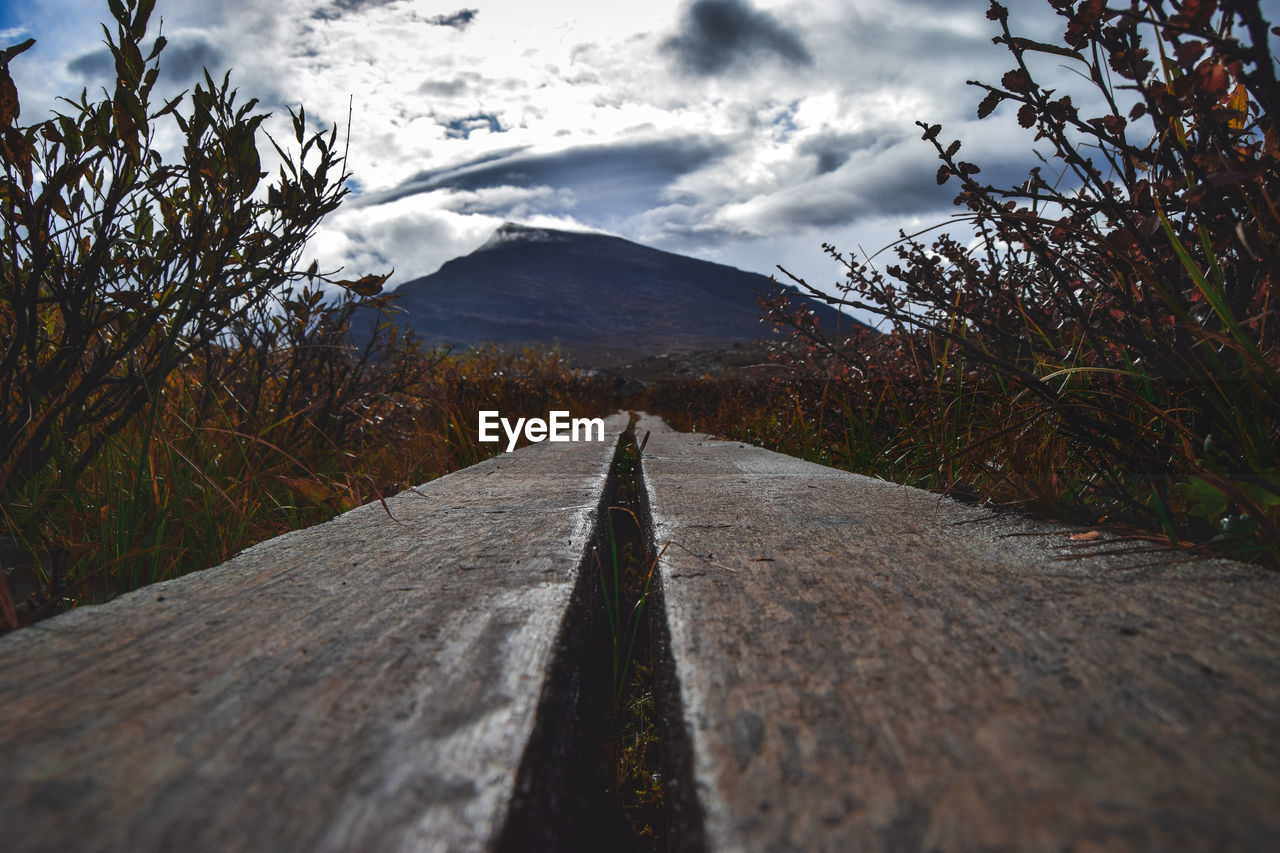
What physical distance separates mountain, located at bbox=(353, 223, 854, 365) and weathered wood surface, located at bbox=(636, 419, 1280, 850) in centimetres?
11325

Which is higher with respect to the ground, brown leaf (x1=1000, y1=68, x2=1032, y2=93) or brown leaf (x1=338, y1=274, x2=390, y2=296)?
brown leaf (x1=1000, y1=68, x2=1032, y2=93)

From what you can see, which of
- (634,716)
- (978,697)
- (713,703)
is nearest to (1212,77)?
(978,697)

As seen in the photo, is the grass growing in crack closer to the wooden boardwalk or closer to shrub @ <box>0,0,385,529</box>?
the wooden boardwalk

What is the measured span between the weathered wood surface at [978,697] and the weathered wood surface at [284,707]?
0.19 m

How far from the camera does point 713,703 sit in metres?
0.63

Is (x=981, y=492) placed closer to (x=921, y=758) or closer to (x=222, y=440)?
(x=921, y=758)

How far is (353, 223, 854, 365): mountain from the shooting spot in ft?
435

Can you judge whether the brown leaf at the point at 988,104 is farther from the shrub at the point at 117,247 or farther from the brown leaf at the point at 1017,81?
the shrub at the point at 117,247

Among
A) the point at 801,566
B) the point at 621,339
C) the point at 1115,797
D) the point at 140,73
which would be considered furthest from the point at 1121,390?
the point at 621,339

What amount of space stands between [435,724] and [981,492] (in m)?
1.39

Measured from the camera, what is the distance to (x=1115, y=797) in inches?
18.5

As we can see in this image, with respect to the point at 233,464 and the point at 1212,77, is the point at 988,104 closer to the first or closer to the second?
the point at 1212,77

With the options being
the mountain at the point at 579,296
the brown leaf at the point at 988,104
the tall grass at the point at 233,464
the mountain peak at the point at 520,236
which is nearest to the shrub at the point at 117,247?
the tall grass at the point at 233,464

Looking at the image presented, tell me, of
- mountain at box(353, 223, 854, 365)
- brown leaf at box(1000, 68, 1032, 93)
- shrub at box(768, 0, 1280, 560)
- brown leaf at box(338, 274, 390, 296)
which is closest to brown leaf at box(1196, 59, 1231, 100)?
shrub at box(768, 0, 1280, 560)
